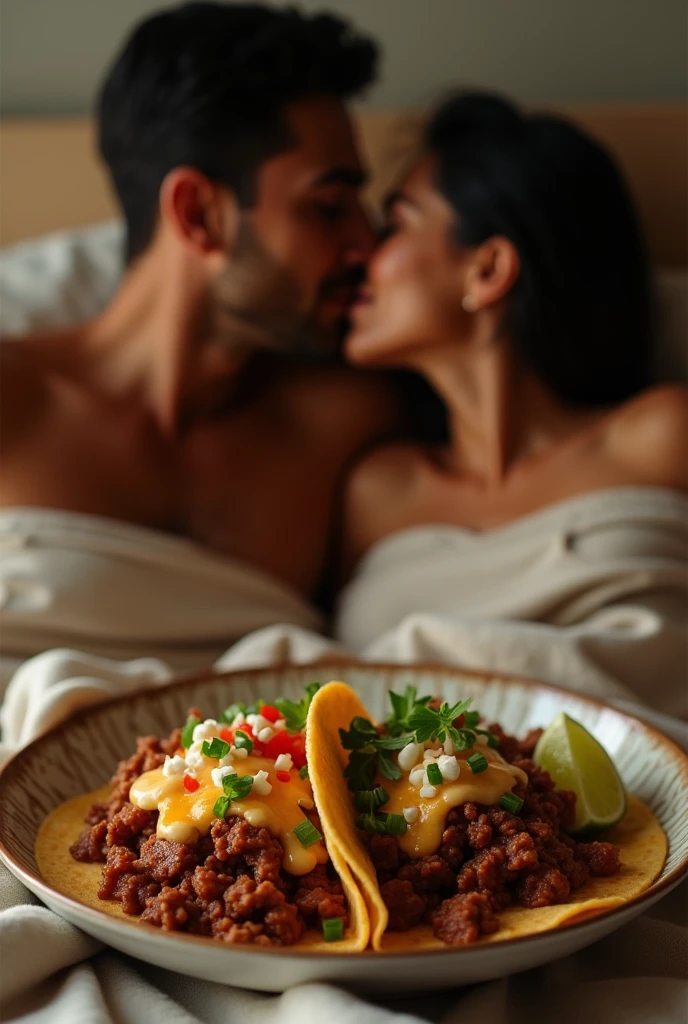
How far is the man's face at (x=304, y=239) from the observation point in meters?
2.08

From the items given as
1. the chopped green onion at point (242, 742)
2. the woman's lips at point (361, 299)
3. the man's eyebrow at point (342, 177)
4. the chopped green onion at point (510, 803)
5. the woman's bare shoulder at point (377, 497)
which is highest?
the man's eyebrow at point (342, 177)

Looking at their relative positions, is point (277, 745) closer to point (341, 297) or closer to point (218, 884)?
point (218, 884)

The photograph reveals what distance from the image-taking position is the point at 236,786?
96cm

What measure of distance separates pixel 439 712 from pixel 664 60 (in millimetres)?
2028

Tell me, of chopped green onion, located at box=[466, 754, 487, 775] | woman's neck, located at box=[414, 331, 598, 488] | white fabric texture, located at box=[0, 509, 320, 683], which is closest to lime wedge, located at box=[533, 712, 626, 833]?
chopped green onion, located at box=[466, 754, 487, 775]

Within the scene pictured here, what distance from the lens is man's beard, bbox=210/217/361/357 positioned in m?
2.10

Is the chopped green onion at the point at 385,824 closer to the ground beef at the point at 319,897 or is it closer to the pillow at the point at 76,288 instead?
the ground beef at the point at 319,897

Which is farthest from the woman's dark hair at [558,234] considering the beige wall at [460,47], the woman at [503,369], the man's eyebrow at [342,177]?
the beige wall at [460,47]

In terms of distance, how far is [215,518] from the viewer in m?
2.03

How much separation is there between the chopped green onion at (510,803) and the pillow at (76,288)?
1384mm

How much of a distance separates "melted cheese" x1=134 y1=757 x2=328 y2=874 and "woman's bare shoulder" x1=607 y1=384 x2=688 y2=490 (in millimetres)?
1094

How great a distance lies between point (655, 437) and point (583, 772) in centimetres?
95

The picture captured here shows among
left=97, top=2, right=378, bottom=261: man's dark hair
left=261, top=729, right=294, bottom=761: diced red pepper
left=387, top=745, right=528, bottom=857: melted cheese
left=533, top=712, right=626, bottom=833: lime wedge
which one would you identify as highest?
left=97, top=2, right=378, bottom=261: man's dark hair

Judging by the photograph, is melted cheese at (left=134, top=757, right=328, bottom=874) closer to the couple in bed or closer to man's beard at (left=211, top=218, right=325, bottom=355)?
the couple in bed
